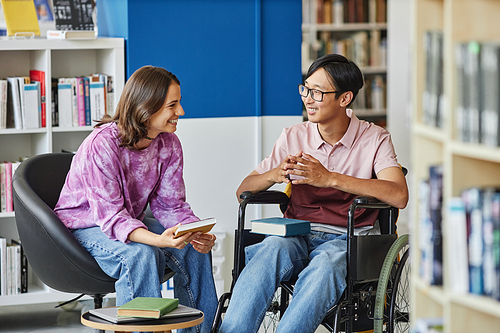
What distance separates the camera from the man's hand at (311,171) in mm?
2463

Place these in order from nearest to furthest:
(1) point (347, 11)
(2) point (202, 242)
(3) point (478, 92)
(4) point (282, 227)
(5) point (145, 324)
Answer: (3) point (478, 92) → (5) point (145, 324) → (4) point (282, 227) → (2) point (202, 242) → (1) point (347, 11)

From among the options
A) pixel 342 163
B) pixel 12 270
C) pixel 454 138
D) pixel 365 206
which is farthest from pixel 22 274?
pixel 454 138

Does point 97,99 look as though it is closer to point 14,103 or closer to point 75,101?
point 75,101

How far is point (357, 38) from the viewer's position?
5.58 metres

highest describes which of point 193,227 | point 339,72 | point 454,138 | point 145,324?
point 339,72

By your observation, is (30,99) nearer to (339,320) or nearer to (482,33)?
(339,320)

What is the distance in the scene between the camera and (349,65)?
2660 mm

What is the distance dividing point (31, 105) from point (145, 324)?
1714mm

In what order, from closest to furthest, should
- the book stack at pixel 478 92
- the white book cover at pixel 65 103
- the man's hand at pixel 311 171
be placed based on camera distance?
1. the book stack at pixel 478 92
2. the man's hand at pixel 311 171
3. the white book cover at pixel 65 103

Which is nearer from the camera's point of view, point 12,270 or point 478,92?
point 478,92

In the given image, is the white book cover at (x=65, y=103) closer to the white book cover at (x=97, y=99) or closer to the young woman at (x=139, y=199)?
the white book cover at (x=97, y=99)

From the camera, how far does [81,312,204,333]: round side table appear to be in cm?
189

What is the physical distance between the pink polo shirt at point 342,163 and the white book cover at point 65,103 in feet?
4.07

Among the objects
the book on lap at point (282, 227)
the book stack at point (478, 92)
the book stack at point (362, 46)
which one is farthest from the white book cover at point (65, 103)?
the book stack at point (362, 46)
